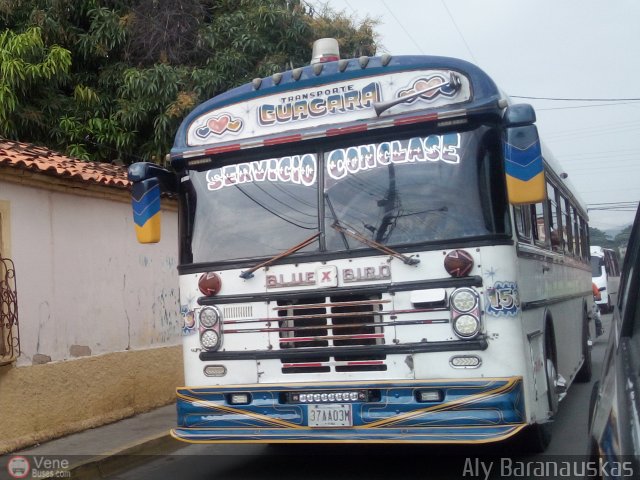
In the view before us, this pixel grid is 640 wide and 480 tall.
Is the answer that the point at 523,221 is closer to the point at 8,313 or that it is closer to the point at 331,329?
the point at 331,329

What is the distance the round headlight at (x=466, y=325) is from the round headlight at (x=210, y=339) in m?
1.92

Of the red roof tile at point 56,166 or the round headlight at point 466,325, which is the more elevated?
the red roof tile at point 56,166

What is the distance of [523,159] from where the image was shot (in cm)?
559

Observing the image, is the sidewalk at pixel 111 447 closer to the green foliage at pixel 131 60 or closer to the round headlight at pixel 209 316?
the round headlight at pixel 209 316

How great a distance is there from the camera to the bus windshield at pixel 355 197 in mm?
5898

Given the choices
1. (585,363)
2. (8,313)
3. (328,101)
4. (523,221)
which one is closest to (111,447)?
(8,313)

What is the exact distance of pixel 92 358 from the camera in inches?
368

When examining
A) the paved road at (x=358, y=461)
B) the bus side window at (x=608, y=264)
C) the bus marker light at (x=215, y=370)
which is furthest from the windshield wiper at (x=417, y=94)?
the bus side window at (x=608, y=264)

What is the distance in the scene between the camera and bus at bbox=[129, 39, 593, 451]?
5746 millimetres

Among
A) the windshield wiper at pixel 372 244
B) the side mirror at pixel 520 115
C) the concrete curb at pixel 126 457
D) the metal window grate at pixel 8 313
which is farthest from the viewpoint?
the metal window grate at pixel 8 313

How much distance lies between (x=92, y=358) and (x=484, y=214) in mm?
5407

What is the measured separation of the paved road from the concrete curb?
0.10m

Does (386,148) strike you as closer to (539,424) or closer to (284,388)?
(284,388)

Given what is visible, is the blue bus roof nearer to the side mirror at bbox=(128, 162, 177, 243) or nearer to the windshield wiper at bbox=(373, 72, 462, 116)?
the windshield wiper at bbox=(373, 72, 462, 116)
